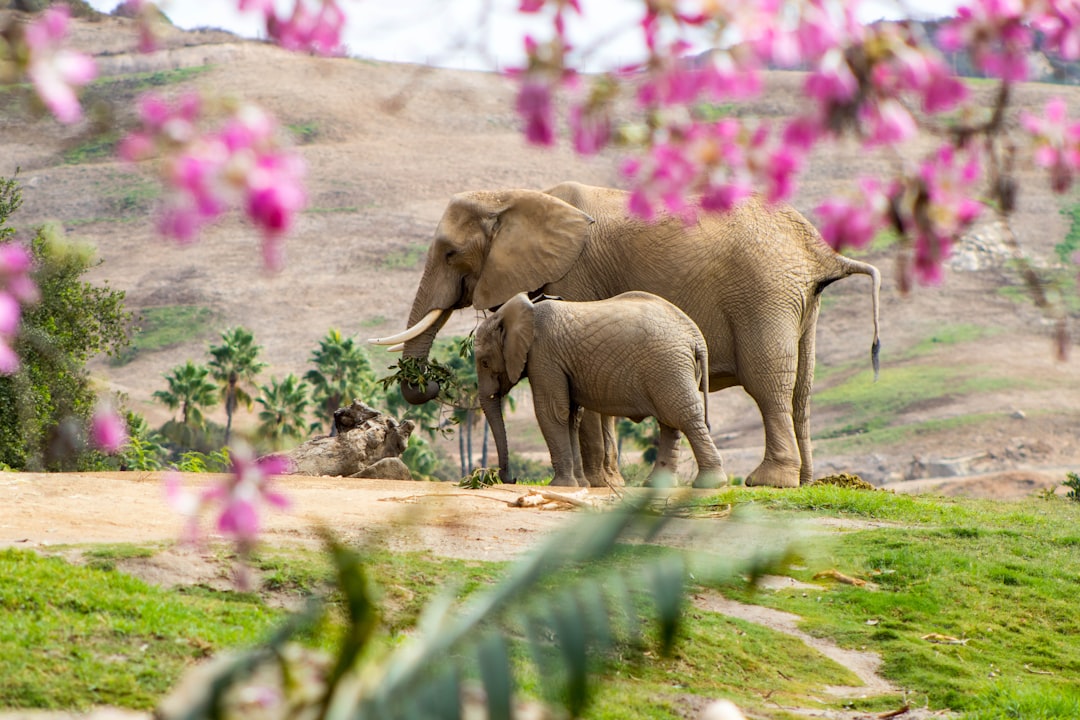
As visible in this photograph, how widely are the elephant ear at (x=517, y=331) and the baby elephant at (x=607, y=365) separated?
0.01m

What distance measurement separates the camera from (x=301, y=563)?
8.17 m

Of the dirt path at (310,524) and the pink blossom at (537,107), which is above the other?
the pink blossom at (537,107)

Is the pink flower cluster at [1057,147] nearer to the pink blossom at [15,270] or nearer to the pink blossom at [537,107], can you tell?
the pink blossom at [537,107]

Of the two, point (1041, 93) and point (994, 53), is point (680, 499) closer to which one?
point (994, 53)

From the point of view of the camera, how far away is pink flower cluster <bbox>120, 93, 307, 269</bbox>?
2662 millimetres

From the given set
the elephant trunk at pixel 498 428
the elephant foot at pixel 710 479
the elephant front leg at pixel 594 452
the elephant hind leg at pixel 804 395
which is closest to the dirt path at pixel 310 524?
the elephant foot at pixel 710 479

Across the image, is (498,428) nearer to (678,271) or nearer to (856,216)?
(678,271)

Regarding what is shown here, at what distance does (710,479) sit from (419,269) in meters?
64.6

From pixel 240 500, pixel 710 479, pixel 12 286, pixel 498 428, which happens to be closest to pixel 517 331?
pixel 498 428

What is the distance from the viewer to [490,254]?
16250mm

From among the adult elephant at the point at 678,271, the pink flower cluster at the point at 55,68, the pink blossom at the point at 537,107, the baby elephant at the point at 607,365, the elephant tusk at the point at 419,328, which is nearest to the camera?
the pink flower cluster at the point at 55,68

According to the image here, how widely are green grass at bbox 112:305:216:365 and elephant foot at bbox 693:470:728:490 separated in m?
55.3

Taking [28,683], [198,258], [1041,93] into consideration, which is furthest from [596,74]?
[1041,93]

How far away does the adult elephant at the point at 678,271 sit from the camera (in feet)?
50.9
